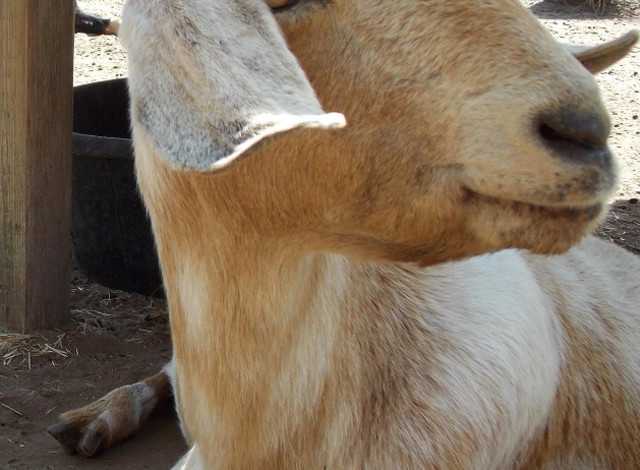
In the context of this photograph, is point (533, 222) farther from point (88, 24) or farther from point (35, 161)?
point (88, 24)

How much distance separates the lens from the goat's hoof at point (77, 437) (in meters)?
3.97

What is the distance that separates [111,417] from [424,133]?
2473mm

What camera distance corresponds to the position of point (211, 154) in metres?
1.54

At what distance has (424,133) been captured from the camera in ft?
6.82

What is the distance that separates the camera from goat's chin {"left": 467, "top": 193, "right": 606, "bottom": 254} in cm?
204

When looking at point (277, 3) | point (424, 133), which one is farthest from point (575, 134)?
point (277, 3)

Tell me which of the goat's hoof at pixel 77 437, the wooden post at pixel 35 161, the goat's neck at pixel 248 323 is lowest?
the goat's hoof at pixel 77 437

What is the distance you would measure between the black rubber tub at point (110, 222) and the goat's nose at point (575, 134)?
327 centimetres

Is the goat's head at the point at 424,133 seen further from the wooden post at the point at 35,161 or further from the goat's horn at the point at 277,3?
the wooden post at the point at 35,161

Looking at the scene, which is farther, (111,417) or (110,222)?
(110,222)

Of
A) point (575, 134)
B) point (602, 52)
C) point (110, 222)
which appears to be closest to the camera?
point (575, 134)

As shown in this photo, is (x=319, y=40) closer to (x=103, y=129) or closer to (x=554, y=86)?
(x=554, y=86)

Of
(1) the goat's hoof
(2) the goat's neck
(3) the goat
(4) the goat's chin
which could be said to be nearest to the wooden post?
(1) the goat's hoof

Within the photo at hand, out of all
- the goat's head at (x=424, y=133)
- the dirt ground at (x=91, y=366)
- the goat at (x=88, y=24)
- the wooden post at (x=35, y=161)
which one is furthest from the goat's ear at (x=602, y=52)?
the goat at (x=88, y=24)
